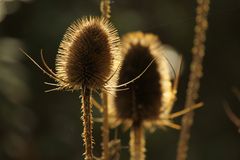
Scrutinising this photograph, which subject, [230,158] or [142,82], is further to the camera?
[230,158]

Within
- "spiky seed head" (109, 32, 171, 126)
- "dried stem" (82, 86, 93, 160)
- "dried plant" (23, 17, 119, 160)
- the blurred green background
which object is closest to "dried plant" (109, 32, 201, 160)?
"spiky seed head" (109, 32, 171, 126)

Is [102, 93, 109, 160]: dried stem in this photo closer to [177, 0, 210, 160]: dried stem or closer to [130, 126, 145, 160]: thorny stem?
[177, 0, 210, 160]: dried stem

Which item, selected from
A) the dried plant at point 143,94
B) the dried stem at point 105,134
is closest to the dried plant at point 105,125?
the dried stem at point 105,134

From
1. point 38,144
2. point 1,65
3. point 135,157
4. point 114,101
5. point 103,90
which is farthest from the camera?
point 38,144

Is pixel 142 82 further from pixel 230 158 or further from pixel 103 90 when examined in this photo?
pixel 230 158

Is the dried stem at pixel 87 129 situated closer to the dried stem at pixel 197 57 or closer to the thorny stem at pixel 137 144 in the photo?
the dried stem at pixel 197 57

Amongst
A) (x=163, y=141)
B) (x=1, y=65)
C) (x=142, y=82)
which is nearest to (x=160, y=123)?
(x=142, y=82)
